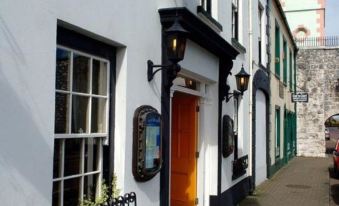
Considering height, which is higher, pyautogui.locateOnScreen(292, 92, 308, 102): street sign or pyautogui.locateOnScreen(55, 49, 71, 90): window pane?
pyautogui.locateOnScreen(292, 92, 308, 102): street sign

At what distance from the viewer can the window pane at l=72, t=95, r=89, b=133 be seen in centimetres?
428

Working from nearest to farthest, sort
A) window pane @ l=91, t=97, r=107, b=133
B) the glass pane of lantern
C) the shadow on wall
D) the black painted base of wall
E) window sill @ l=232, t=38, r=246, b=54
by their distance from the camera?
the shadow on wall, window pane @ l=91, t=97, r=107, b=133, the glass pane of lantern, the black painted base of wall, window sill @ l=232, t=38, r=246, b=54

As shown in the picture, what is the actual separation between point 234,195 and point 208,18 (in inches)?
166

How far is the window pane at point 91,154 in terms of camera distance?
14.9 feet

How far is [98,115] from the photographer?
4742 millimetres

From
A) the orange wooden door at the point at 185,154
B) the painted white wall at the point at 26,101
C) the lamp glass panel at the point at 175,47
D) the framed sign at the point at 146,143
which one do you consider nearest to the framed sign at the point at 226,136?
the orange wooden door at the point at 185,154

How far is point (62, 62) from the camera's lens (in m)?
4.12

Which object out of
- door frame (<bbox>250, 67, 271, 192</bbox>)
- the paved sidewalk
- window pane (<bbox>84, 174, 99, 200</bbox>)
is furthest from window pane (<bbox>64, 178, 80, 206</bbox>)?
door frame (<bbox>250, 67, 271, 192</bbox>)

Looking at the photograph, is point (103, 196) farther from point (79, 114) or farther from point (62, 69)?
point (62, 69)

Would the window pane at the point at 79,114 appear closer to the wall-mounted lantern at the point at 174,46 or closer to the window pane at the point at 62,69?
the window pane at the point at 62,69

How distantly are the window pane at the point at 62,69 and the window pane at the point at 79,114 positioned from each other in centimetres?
21

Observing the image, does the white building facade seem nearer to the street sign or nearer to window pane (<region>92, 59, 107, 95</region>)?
window pane (<region>92, 59, 107, 95</region>)

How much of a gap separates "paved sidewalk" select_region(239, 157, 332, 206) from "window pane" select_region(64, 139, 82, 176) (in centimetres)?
648

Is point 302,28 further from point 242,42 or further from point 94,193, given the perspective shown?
point 94,193
